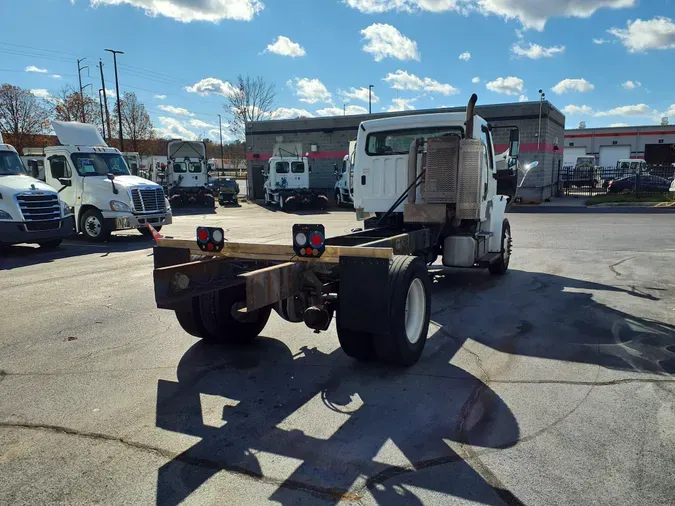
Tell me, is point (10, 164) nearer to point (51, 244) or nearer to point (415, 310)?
point (51, 244)

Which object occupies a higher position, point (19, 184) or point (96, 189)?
point (19, 184)

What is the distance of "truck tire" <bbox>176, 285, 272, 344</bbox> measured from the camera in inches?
Answer: 205

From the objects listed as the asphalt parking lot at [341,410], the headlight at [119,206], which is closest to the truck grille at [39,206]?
the headlight at [119,206]

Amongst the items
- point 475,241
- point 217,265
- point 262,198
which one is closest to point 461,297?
point 475,241

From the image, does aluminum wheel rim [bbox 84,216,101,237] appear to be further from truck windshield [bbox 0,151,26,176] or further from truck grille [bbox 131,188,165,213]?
truck windshield [bbox 0,151,26,176]

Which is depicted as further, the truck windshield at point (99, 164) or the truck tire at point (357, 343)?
the truck windshield at point (99, 164)

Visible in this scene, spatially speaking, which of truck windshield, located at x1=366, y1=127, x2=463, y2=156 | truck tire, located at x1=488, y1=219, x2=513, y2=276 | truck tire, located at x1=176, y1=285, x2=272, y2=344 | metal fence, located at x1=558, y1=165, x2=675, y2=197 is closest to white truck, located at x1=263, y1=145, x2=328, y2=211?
metal fence, located at x1=558, y1=165, x2=675, y2=197

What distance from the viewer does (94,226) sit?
14711 mm

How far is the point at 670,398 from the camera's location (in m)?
4.04

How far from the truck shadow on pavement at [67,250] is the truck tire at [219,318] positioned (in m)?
7.19

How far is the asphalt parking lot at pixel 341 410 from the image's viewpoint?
295cm

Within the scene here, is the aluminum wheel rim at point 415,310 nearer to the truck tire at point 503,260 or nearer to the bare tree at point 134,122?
the truck tire at point 503,260

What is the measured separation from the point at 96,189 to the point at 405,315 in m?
12.8

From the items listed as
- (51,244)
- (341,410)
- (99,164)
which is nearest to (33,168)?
(99,164)
